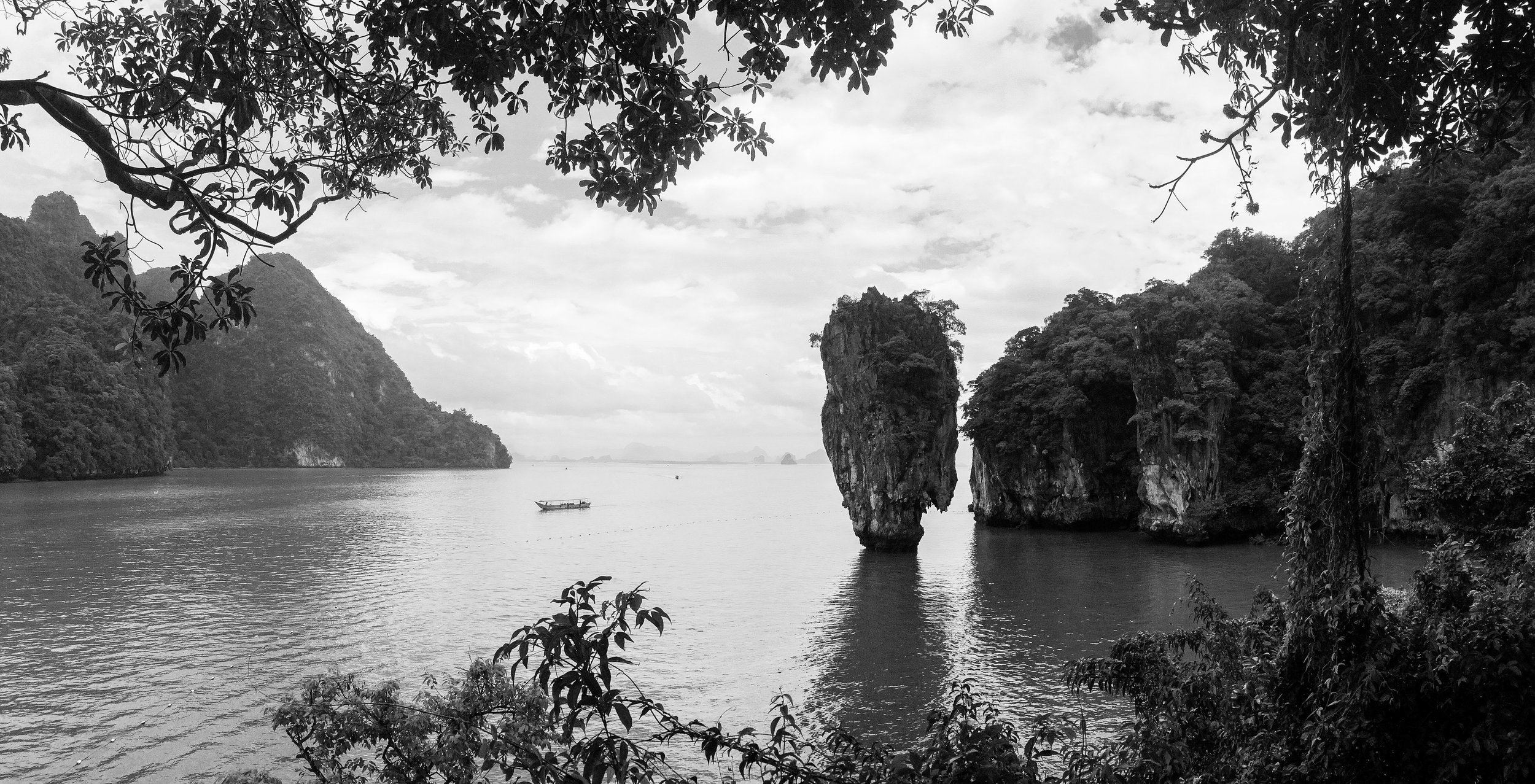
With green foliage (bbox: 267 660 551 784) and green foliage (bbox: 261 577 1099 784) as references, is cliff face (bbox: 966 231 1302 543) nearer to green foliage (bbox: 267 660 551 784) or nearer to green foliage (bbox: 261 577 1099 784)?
green foliage (bbox: 267 660 551 784)

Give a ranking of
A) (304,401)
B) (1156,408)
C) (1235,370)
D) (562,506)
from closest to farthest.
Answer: (1156,408) → (1235,370) → (562,506) → (304,401)

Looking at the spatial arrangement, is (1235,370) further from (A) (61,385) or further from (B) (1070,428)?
(A) (61,385)

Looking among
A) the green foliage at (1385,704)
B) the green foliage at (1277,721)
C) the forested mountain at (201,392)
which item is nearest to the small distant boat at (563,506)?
the forested mountain at (201,392)

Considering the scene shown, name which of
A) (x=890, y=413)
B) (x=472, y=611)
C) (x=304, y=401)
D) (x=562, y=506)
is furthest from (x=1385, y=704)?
(x=304, y=401)

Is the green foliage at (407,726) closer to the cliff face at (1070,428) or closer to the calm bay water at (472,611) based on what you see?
the calm bay water at (472,611)

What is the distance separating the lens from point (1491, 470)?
998 centimetres

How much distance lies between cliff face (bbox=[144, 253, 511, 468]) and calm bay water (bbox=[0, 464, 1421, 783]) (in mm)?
72120

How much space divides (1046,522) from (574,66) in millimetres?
47575

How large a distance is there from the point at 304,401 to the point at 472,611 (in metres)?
117

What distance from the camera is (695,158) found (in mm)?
4348

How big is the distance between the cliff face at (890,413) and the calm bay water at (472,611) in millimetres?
2619

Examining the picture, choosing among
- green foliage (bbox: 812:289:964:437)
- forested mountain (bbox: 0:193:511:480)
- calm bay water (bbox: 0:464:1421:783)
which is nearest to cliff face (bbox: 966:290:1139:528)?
calm bay water (bbox: 0:464:1421:783)

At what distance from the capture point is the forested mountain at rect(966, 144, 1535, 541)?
29.7 m

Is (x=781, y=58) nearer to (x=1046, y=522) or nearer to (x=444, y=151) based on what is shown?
(x=444, y=151)
